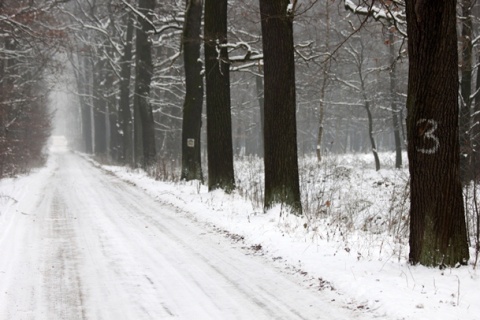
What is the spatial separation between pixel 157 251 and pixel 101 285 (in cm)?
156

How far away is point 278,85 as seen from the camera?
8875 millimetres

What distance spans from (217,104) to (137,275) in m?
7.57

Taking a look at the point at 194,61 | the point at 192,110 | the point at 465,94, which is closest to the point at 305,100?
the point at 465,94

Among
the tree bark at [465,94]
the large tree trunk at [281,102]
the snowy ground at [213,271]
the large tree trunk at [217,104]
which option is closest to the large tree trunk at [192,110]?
the large tree trunk at [217,104]

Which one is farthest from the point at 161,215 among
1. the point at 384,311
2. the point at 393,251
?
the point at 384,311

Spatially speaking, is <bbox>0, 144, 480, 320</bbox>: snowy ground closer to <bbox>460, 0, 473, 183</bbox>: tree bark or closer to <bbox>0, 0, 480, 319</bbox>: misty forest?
<bbox>0, 0, 480, 319</bbox>: misty forest

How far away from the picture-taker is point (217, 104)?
40.8 ft

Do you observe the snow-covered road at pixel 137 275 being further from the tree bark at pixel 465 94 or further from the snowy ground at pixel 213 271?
the tree bark at pixel 465 94

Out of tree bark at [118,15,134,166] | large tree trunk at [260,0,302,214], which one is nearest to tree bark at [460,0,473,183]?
large tree trunk at [260,0,302,214]

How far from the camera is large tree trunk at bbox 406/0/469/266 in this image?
5.00 m

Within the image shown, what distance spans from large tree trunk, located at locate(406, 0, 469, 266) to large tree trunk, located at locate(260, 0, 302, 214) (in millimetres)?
3878

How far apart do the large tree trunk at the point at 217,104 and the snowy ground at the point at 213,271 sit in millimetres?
2371

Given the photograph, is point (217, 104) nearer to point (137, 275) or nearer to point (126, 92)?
point (137, 275)

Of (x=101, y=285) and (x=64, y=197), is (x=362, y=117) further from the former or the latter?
(x=101, y=285)
